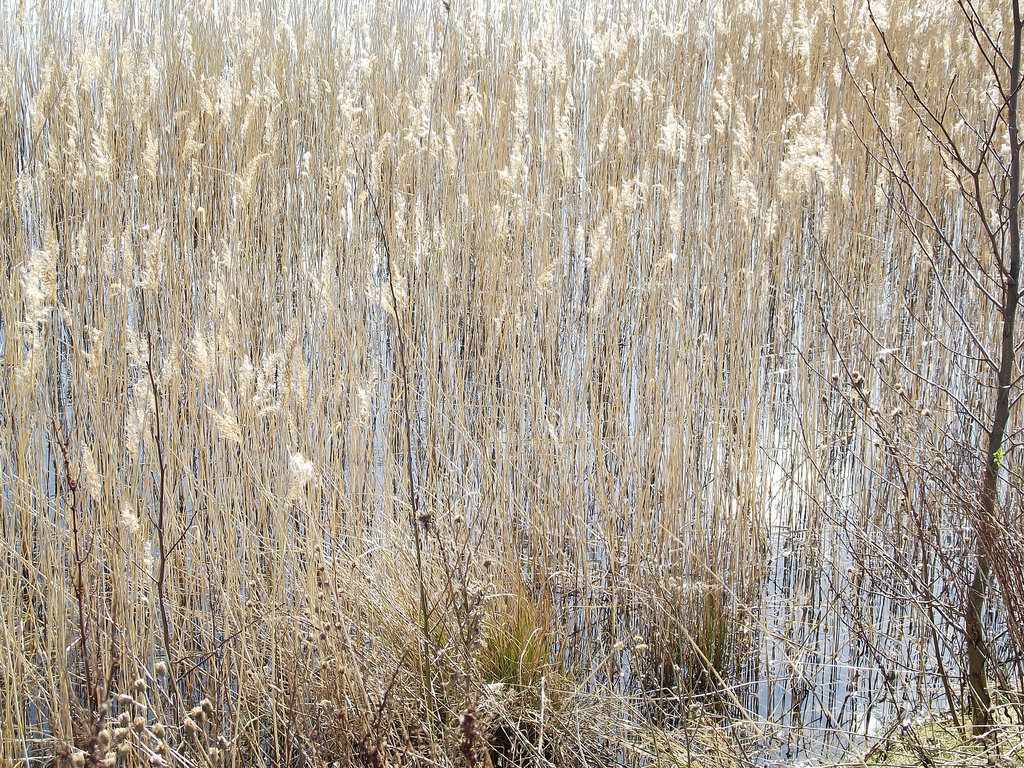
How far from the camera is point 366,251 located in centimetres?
272

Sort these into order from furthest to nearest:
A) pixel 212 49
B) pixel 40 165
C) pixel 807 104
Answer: pixel 212 49 → pixel 807 104 → pixel 40 165

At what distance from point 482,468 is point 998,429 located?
114 cm

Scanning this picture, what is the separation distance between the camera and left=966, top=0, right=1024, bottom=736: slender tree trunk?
146 cm

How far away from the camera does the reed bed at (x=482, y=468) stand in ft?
4.92

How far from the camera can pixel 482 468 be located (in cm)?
218

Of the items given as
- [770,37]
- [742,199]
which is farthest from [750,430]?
[770,37]

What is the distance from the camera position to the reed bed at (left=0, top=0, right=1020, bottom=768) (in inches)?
59.1

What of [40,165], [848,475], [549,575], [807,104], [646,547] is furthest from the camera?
[807,104]

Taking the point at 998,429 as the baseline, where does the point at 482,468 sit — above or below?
below

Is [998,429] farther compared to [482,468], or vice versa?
[482,468]

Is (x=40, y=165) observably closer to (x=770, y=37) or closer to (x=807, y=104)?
(x=807, y=104)

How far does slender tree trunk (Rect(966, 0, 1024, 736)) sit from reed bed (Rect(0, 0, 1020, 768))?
68 mm

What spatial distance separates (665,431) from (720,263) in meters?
0.61

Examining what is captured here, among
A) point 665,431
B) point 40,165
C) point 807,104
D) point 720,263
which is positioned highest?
point 807,104
